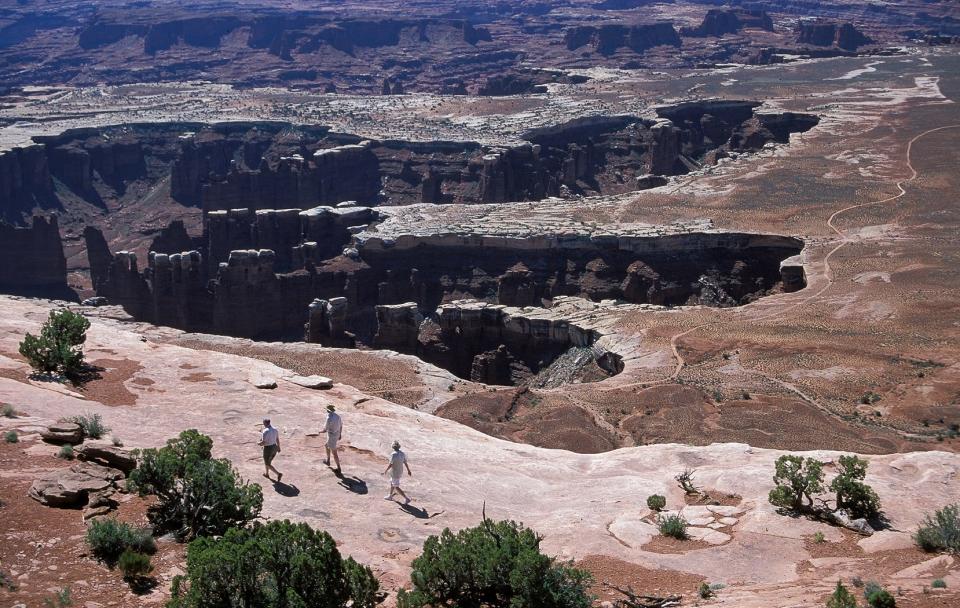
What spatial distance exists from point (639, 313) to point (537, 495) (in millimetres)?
27450

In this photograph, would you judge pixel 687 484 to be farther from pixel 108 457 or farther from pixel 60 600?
pixel 60 600

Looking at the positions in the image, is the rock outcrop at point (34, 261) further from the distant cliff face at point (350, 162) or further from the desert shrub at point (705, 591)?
→ the desert shrub at point (705, 591)

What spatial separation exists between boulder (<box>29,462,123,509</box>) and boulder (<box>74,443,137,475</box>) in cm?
20

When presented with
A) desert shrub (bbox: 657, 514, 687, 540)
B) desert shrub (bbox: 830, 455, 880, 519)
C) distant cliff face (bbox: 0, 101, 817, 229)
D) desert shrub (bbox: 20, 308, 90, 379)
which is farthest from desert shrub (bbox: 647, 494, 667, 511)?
distant cliff face (bbox: 0, 101, 817, 229)

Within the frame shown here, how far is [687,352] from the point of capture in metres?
41.9

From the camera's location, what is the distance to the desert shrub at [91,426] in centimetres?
2045

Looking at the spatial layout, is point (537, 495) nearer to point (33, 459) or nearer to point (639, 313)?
point (33, 459)

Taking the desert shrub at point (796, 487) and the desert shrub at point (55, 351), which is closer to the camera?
the desert shrub at point (796, 487)

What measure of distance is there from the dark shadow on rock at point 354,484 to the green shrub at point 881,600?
9381mm

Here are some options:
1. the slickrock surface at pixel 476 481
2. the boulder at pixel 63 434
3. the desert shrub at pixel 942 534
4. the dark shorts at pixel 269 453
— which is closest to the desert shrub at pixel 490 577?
the slickrock surface at pixel 476 481

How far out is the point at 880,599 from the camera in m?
14.5

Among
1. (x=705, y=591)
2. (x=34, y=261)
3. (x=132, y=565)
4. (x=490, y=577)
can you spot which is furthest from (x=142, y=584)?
(x=34, y=261)

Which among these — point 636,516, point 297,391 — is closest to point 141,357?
point 297,391

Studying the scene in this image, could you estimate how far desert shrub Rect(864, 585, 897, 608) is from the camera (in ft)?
47.6
